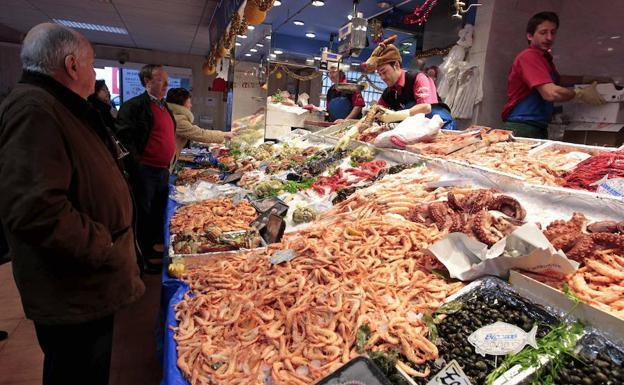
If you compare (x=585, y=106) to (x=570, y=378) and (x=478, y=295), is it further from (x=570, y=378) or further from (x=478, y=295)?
(x=570, y=378)

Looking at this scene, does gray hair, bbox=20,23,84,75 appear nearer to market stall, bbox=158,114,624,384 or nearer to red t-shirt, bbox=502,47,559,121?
market stall, bbox=158,114,624,384

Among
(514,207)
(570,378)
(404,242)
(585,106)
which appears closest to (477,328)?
(570,378)

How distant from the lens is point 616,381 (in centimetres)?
121

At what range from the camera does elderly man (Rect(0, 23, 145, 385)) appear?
5.42ft

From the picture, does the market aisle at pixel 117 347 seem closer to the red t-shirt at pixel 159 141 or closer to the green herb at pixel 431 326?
the red t-shirt at pixel 159 141

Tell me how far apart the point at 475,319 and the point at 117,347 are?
10.7ft

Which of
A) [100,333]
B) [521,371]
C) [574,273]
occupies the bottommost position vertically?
[100,333]

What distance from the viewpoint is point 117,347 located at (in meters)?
3.48

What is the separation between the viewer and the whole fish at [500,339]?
1404 mm

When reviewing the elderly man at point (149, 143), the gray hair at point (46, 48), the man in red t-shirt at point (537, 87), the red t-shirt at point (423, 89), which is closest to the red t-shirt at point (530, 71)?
the man in red t-shirt at point (537, 87)

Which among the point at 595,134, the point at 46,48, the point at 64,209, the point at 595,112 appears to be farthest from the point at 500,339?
the point at 595,134

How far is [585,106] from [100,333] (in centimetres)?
565

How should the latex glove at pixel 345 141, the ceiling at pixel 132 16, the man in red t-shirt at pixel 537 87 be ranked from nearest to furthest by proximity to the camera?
the man in red t-shirt at pixel 537 87, the latex glove at pixel 345 141, the ceiling at pixel 132 16

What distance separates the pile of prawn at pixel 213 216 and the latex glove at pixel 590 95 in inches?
152
